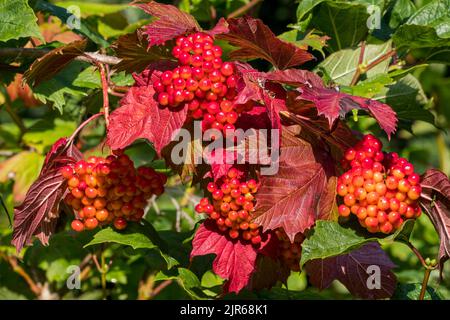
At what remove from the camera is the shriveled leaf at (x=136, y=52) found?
1026 mm

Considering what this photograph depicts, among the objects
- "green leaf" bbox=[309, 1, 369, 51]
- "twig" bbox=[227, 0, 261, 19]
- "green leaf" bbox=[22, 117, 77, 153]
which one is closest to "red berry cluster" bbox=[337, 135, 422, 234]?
"green leaf" bbox=[309, 1, 369, 51]

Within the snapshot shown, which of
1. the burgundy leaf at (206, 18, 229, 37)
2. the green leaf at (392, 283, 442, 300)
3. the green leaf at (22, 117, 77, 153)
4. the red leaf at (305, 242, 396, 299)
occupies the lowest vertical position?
the green leaf at (392, 283, 442, 300)

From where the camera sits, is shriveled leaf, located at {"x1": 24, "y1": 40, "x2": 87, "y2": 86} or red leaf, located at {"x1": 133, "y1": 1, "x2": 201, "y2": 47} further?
shriveled leaf, located at {"x1": 24, "y1": 40, "x2": 87, "y2": 86}

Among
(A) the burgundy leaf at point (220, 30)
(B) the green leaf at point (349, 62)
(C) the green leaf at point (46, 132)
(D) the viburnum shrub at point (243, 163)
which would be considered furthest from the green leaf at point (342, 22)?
(C) the green leaf at point (46, 132)

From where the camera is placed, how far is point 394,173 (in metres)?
0.98

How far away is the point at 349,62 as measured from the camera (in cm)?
133

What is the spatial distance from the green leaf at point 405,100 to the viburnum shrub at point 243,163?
0.47 ft

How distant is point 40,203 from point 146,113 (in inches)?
9.8

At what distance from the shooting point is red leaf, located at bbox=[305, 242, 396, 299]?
1.15 metres

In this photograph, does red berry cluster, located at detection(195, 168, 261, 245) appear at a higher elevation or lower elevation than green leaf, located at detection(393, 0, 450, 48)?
lower

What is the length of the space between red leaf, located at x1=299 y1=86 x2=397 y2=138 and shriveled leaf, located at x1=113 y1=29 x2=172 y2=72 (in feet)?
0.73

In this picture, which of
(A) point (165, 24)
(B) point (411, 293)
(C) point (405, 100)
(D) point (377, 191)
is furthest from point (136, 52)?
(B) point (411, 293)

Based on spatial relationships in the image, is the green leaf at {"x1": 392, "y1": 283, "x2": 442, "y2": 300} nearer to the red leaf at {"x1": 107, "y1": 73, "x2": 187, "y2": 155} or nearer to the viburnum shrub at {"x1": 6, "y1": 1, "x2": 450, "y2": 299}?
the viburnum shrub at {"x1": 6, "y1": 1, "x2": 450, "y2": 299}
